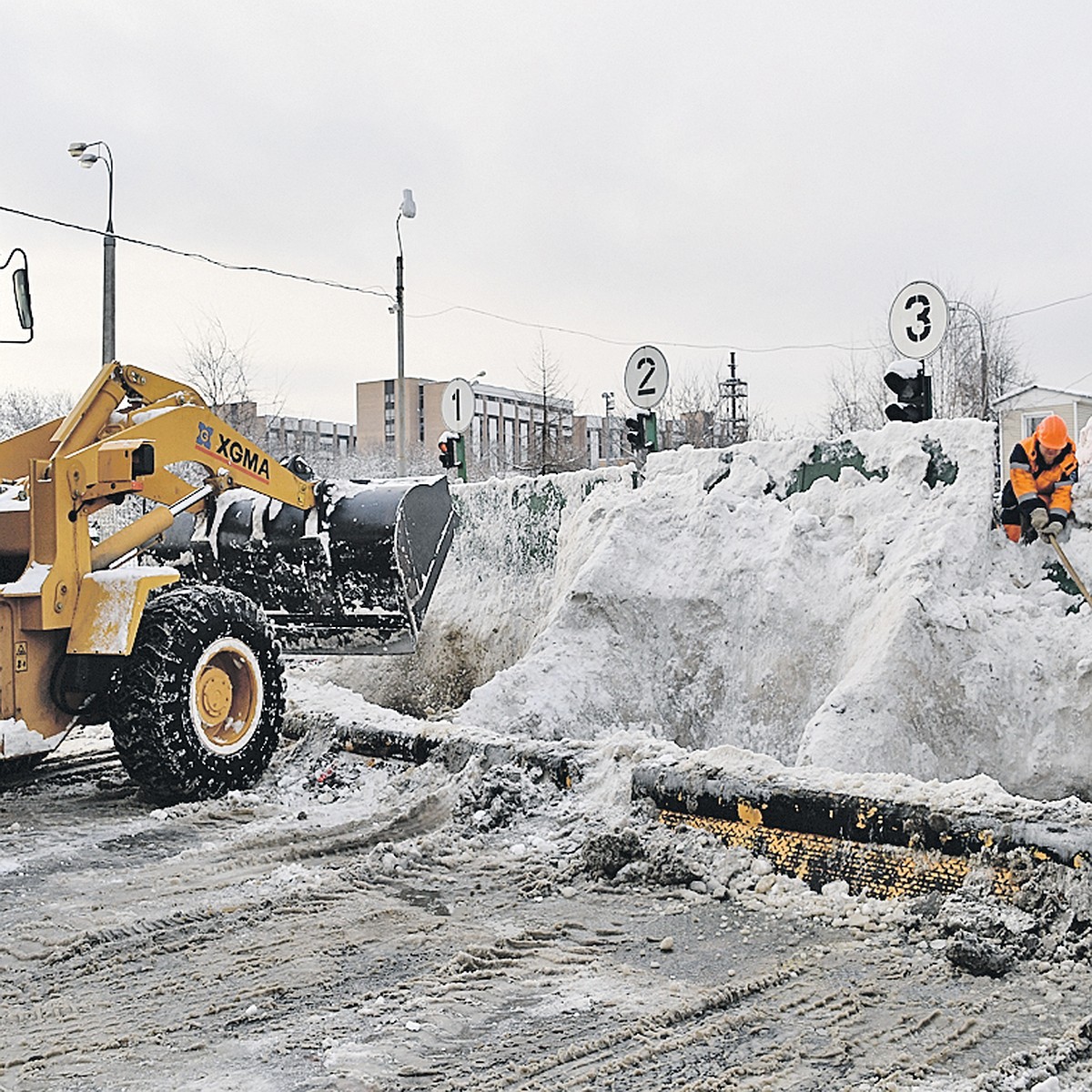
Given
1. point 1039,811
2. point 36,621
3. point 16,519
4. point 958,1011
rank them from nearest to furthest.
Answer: point 958,1011 → point 1039,811 → point 36,621 → point 16,519

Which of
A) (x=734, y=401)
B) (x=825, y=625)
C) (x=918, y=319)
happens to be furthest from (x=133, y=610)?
(x=734, y=401)

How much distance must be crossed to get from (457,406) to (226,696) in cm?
793

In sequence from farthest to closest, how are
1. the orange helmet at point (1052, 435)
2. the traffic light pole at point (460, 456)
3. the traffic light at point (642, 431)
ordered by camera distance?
the traffic light pole at point (460, 456)
the traffic light at point (642, 431)
the orange helmet at point (1052, 435)

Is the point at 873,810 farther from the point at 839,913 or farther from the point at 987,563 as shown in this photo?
the point at 987,563

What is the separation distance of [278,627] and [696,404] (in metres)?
35.6

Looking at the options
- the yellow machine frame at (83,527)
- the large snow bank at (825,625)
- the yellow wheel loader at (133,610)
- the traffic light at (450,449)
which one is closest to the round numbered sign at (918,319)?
the large snow bank at (825,625)

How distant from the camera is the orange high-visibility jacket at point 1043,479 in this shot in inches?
263

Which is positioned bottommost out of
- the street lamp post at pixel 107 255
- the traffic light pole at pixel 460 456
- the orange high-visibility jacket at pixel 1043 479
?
the orange high-visibility jacket at pixel 1043 479

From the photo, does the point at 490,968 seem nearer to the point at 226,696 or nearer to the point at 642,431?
the point at 226,696

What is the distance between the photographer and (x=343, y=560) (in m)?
8.31

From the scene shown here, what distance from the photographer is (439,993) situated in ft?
12.0

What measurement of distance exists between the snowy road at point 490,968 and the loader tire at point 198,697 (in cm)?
55

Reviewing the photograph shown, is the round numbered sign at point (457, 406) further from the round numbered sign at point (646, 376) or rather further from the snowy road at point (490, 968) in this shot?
the snowy road at point (490, 968)

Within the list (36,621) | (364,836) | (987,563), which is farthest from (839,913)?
(36,621)
